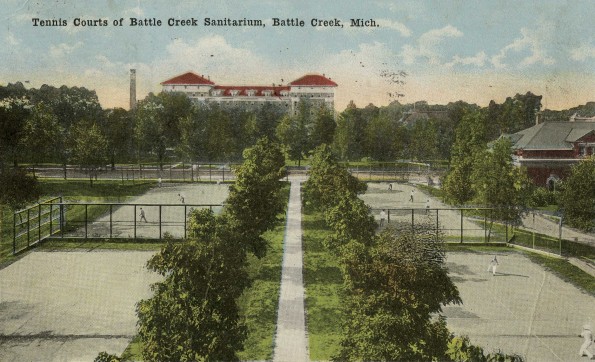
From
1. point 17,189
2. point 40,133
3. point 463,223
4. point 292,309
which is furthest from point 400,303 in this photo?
point 40,133

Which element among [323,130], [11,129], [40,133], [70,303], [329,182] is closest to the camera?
[70,303]

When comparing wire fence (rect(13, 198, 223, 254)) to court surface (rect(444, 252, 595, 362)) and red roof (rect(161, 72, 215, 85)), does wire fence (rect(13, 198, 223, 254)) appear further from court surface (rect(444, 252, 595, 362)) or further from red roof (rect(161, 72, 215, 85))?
red roof (rect(161, 72, 215, 85))

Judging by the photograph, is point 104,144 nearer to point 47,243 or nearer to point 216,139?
point 216,139

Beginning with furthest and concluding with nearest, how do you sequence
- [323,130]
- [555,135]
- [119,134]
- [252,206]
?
[323,130] < [119,134] < [555,135] < [252,206]

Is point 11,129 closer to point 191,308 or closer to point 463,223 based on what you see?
point 463,223

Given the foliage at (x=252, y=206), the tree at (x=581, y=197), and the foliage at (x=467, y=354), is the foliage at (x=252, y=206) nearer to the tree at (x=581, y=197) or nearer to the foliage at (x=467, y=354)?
the foliage at (x=467, y=354)
